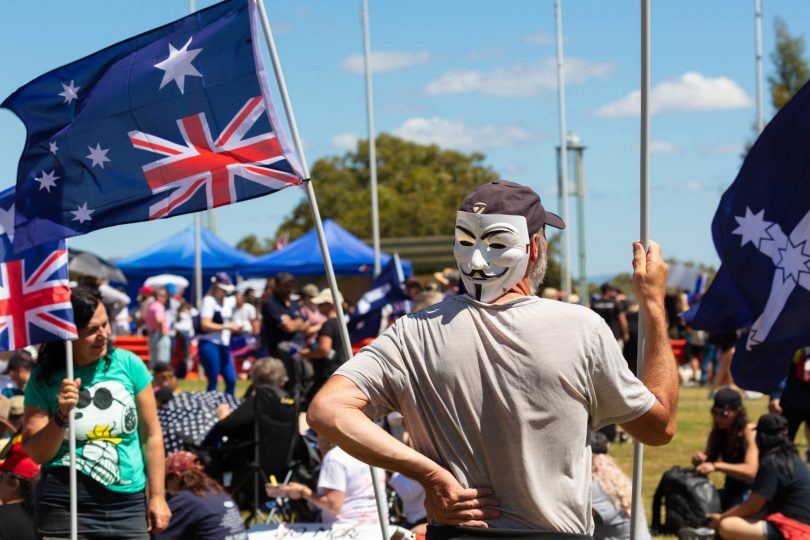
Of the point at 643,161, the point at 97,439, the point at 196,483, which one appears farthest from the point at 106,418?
the point at 643,161

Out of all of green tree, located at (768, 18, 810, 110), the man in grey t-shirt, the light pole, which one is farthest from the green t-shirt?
green tree, located at (768, 18, 810, 110)

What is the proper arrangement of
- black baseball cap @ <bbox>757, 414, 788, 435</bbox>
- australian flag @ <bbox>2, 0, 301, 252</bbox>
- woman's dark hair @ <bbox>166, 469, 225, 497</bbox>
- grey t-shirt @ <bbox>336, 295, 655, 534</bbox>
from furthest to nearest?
black baseball cap @ <bbox>757, 414, 788, 435</bbox>, woman's dark hair @ <bbox>166, 469, 225, 497</bbox>, australian flag @ <bbox>2, 0, 301, 252</bbox>, grey t-shirt @ <bbox>336, 295, 655, 534</bbox>

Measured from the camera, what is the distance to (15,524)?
Result: 6.81 m

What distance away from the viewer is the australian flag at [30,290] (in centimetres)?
566

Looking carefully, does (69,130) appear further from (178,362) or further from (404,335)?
(178,362)

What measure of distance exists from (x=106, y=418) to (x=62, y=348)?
0.46m

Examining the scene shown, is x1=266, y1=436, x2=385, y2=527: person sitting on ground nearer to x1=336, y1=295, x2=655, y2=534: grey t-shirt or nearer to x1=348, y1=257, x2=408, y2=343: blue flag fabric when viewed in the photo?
x1=336, y1=295, x2=655, y2=534: grey t-shirt

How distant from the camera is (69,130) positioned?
18.3ft

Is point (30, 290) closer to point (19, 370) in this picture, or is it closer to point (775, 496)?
point (775, 496)

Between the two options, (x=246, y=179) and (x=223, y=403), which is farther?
(x=223, y=403)

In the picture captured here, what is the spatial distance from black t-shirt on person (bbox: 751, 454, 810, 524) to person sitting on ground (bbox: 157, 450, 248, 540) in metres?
3.35

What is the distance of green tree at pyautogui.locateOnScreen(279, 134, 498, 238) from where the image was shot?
58.9m

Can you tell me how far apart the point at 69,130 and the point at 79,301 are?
2.53 feet

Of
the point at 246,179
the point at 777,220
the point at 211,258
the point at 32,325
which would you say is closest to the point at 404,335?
the point at 246,179
